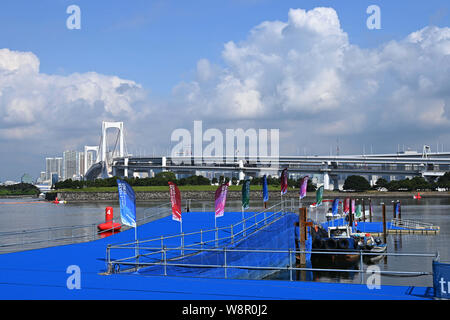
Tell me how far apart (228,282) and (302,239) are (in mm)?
16104

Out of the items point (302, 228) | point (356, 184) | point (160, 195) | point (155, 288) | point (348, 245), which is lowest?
point (160, 195)

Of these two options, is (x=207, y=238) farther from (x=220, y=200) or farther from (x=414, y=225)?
(x=414, y=225)

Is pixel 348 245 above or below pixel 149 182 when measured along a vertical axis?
below

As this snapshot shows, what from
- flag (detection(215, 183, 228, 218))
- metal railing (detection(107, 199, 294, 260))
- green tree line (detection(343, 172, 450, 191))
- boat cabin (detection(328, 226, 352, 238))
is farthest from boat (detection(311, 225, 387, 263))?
green tree line (detection(343, 172, 450, 191))

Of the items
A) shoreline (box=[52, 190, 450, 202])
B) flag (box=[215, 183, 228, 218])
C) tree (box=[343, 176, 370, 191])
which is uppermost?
flag (box=[215, 183, 228, 218])

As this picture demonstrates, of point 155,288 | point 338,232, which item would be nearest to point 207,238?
point 155,288

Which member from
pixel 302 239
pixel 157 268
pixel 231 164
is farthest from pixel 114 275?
pixel 231 164

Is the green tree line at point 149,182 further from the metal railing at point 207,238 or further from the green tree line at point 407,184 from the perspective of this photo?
the metal railing at point 207,238

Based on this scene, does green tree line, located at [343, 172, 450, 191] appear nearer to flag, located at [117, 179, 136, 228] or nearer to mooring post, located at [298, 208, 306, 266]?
mooring post, located at [298, 208, 306, 266]

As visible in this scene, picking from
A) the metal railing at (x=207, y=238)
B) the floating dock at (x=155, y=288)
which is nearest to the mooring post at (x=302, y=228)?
the metal railing at (x=207, y=238)

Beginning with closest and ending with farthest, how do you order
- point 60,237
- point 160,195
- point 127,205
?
point 127,205
point 60,237
point 160,195

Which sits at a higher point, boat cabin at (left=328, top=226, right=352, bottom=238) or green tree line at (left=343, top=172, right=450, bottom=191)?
green tree line at (left=343, top=172, right=450, bottom=191)

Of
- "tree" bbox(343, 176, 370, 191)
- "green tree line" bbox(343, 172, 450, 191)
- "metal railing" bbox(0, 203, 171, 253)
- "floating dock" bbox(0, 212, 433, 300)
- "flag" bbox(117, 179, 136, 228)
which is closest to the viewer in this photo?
"floating dock" bbox(0, 212, 433, 300)
